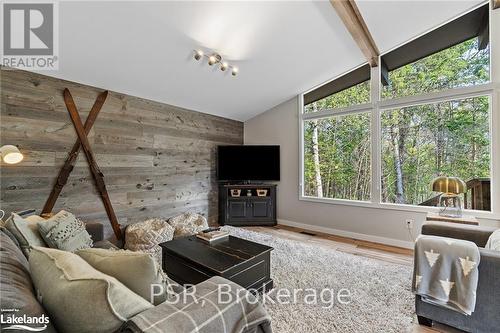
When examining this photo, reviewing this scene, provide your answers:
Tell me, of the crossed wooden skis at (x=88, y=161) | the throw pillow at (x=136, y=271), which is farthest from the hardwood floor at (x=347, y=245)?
the throw pillow at (x=136, y=271)

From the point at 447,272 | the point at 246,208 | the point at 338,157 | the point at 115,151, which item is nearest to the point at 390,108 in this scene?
the point at 338,157

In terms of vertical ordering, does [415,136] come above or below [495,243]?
above

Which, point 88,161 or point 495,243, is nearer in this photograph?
point 495,243

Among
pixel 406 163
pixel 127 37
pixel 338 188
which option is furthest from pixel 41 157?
pixel 406 163

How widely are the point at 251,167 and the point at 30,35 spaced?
359 cm

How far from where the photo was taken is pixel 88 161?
119 inches

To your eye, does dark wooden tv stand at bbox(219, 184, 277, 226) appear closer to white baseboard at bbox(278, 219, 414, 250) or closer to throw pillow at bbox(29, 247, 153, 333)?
white baseboard at bbox(278, 219, 414, 250)

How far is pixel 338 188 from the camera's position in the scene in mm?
4145

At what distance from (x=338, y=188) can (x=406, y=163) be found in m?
1.13

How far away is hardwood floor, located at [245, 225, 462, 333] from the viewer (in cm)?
299

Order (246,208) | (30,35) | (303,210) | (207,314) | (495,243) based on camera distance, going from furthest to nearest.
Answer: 1. (246,208)
2. (303,210)
3. (30,35)
4. (495,243)
5. (207,314)

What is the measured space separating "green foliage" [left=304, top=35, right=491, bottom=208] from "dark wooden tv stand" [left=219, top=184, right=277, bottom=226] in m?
0.93

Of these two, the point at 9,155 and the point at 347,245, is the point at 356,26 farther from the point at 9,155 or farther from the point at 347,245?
the point at 9,155

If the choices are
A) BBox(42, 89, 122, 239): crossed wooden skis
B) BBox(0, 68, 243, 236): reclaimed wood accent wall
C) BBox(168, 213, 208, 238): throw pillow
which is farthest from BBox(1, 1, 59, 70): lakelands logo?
BBox(168, 213, 208, 238): throw pillow
